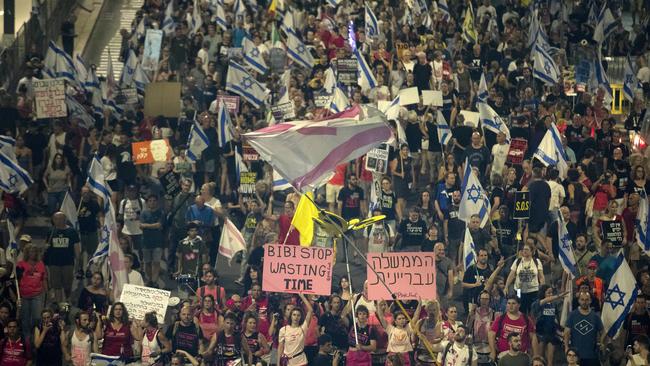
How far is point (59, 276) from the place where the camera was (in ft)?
85.4

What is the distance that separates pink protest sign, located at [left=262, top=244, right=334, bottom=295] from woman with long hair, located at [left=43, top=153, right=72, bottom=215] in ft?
21.0

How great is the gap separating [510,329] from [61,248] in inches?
273

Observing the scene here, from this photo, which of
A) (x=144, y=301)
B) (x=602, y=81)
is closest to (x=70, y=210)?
(x=144, y=301)

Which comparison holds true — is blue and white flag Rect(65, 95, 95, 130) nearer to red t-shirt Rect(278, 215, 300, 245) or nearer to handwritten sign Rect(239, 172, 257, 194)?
handwritten sign Rect(239, 172, 257, 194)

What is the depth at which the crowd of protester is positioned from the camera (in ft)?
77.5

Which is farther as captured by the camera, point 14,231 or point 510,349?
point 14,231

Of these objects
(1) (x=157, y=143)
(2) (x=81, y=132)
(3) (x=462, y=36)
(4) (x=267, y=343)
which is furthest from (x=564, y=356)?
(3) (x=462, y=36)

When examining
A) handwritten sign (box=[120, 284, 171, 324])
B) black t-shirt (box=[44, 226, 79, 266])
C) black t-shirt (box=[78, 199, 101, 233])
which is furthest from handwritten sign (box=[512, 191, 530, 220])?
black t-shirt (box=[44, 226, 79, 266])

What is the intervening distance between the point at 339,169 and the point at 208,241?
3310 mm

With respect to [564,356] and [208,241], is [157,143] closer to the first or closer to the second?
[208,241]

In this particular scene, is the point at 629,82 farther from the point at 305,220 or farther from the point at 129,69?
the point at 305,220

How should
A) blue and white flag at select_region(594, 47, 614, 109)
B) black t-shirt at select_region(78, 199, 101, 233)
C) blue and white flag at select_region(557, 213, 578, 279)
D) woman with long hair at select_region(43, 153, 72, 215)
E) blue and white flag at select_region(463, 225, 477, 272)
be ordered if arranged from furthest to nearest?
blue and white flag at select_region(594, 47, 614, 109) → woman with long hair at select_region(43, 153, 72, 215) → black t-shirt at select_region(78, 199, 101, 233) → blue and white flag at select_region(463, 225, 477, 272) → blue and white flag at select_region(557, 213, 578, 279)

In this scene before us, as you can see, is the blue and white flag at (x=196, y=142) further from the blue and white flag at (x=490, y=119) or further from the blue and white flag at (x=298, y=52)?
the blue and white flag at (x=298, y=52)

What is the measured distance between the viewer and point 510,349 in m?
23.0
